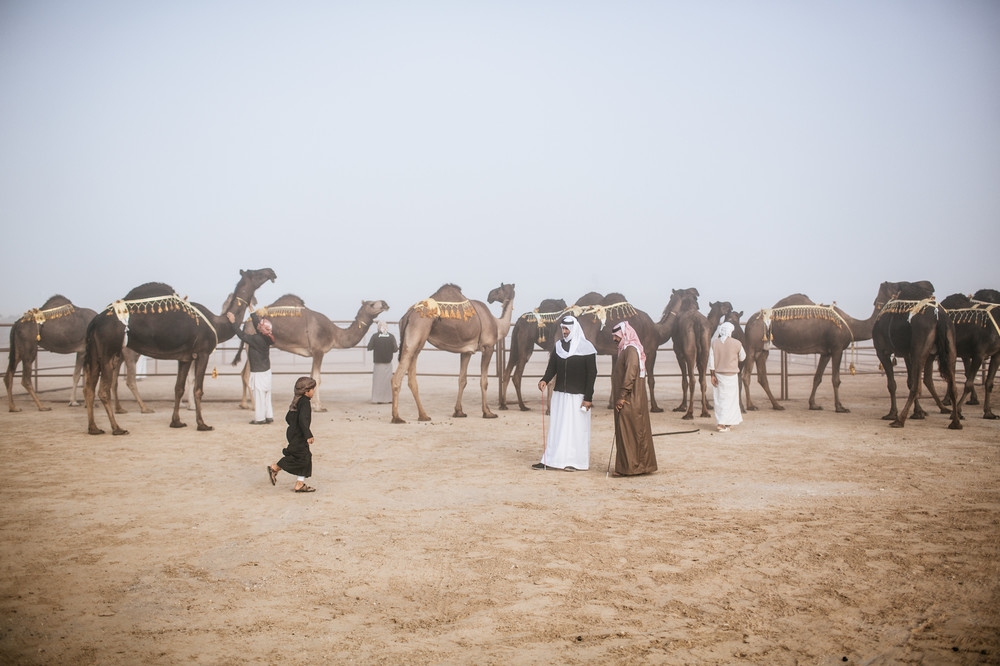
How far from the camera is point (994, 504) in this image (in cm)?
611

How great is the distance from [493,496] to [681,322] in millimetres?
7210

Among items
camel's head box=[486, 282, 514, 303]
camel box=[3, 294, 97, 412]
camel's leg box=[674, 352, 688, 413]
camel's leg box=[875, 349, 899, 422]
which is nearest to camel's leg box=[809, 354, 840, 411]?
camel's leg box=[875, 349, 899, 422]

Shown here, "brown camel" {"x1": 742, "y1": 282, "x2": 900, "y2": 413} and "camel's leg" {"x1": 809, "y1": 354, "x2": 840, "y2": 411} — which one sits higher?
"brown camel" {"x1": 742, "y1": 282, "x2": 900, "y2": 413}

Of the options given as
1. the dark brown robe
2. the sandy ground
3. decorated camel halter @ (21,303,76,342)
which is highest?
A: decorated camel halter @ (21,303,76,342)

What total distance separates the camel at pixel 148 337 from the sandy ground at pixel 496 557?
4.05 ft

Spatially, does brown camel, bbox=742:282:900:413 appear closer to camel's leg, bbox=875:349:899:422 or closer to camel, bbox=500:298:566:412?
camel's leg, bbox=875:349:899:422

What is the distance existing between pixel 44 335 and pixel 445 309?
748 cm

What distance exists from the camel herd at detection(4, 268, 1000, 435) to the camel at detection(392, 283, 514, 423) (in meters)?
0.02

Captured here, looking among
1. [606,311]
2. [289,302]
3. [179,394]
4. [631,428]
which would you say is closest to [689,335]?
[606,311]

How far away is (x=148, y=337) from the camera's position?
10164 millimetres

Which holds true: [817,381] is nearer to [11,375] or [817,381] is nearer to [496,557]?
[496,557]

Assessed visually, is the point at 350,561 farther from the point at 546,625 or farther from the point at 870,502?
the point at 870,502

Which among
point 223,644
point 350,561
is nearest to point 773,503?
point 350,561

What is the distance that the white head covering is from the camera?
7.94 m
